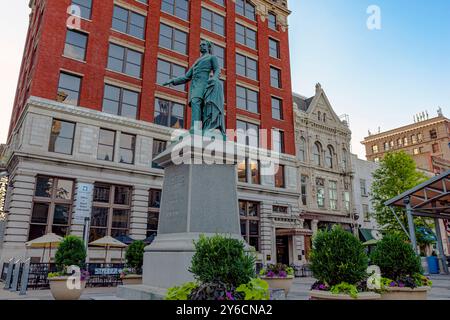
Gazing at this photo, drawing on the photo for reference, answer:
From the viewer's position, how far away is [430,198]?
21797 millimetres

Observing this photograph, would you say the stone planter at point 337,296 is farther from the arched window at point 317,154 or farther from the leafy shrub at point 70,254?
the arched window at point 317,154

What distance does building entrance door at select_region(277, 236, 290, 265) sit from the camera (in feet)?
114

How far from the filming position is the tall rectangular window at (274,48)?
4038 centimetres

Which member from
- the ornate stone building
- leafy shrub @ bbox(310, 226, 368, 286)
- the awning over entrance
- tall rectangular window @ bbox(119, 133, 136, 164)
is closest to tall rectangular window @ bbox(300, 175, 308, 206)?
the ornate stone building

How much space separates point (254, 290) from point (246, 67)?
3452 cm

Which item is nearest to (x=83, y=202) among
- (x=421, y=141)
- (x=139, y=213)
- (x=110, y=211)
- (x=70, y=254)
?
(x=110, y=211)

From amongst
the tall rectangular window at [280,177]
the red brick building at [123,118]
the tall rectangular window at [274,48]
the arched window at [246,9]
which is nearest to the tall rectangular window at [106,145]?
the red brick building at [123,118]

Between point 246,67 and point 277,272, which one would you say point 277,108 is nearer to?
point 246,67

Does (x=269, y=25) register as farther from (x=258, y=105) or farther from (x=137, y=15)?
(x=137, y=15)

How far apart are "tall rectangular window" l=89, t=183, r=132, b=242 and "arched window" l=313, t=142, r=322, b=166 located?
2269 centimetres

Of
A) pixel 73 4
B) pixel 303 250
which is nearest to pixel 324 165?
pixel 303 250

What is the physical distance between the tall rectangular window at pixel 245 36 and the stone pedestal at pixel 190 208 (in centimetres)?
3117

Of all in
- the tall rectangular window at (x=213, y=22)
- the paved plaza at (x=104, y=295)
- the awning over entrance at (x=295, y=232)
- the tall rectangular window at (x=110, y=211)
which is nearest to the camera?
the paved plaza at (x=104, y=295)

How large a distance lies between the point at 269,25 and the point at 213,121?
35.0 meters
